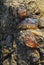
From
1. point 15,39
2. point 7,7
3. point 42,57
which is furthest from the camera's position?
point 7,7

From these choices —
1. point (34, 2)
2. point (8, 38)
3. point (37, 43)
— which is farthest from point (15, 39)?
point (34, 2)

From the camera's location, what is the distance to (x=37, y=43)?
208cm

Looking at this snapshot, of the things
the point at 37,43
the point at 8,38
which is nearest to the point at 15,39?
the point at 8,38

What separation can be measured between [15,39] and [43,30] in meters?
0.27

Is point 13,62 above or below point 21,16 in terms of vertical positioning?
below

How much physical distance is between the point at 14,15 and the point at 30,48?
393 millimetres

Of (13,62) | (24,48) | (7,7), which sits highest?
(7,7)

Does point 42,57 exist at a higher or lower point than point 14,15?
lower

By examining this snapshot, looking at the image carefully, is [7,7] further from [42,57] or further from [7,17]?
[42,57]

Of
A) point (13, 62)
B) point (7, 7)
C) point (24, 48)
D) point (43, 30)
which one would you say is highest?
point (7, 7)

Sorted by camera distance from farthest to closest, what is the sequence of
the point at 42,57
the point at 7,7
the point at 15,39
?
the point at 7,7 < the point at 15,39 < the point at 42,57

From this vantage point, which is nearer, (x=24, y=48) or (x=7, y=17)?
(x=24, y=48)

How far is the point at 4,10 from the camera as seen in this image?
7.88 ft

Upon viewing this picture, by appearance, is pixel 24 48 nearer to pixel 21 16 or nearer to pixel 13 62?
pixel 13 62
